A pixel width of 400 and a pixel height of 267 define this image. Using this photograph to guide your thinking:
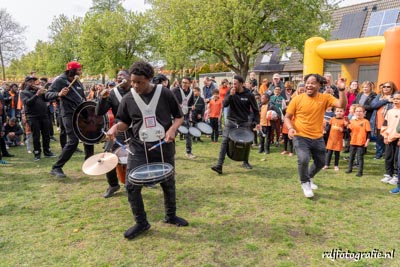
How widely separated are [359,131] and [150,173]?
4.92m

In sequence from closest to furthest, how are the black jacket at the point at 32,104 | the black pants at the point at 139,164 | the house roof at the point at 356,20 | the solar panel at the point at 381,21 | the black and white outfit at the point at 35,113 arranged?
the black pants at the point at 139,164
the black jacket at the point at 32,104
the black and white outfit at the point at 35,113
the solar panel at the point at 381,21
the house roof at the point at 356,20

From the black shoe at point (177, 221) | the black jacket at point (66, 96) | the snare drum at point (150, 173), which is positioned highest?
the black jacket at point (66, 96)

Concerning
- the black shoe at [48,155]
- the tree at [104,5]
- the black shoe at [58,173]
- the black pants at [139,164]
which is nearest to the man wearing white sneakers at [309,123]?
the black pants at [139,164]

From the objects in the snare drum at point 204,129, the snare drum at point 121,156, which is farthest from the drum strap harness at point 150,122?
the snare drum at point 204,129

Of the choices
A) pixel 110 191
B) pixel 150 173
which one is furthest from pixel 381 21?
pixel 150 173

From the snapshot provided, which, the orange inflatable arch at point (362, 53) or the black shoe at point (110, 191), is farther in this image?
the orange inflatable arch at point (362, 53)

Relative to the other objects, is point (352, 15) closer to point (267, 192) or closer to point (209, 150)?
point (209, 150)

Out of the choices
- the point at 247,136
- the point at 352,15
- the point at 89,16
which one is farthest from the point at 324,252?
the point at 89,16

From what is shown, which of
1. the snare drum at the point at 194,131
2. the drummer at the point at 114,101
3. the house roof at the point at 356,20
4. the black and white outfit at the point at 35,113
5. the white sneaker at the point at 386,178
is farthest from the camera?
the house roof at the point at 356,20

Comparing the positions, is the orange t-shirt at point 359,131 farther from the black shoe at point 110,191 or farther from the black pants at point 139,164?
the black shoe at point 110,191

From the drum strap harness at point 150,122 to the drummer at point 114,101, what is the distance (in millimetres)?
856

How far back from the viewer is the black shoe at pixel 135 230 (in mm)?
3809

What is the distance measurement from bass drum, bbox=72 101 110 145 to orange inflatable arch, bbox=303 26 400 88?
8729 millimetres

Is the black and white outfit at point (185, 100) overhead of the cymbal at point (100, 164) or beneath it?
overhead
